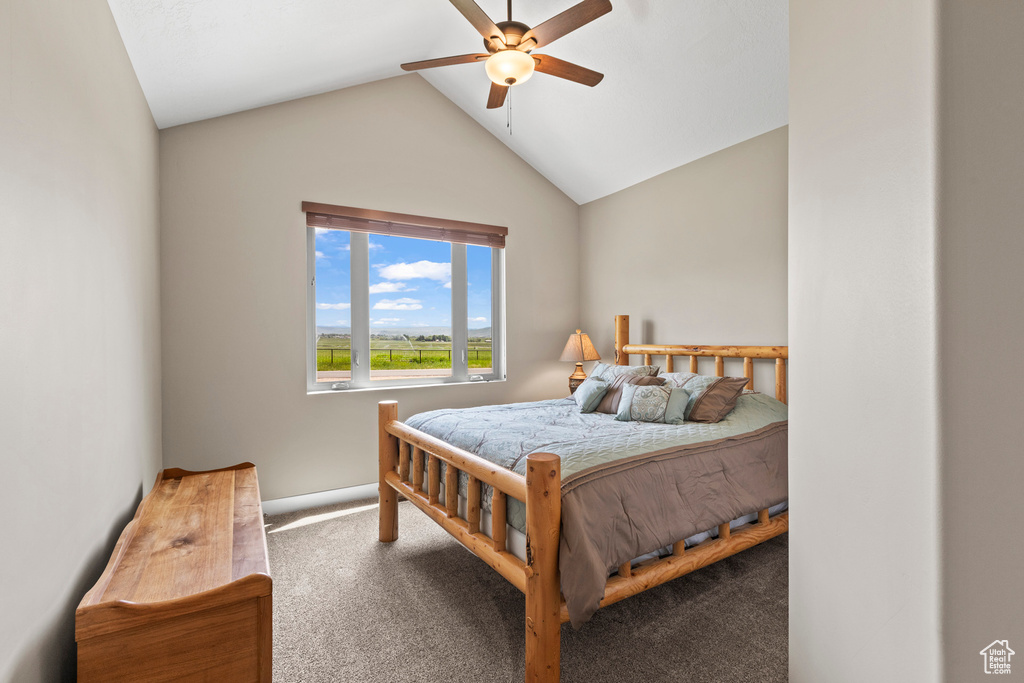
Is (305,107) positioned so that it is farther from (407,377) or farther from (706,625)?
(706,625)

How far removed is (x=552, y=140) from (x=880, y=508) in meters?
3.59

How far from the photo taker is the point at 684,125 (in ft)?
10.6

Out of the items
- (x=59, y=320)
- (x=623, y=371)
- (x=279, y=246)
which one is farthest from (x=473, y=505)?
(x=279, y=246)

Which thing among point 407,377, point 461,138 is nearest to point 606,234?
point 461,138

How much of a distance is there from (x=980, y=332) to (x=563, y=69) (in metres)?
2.04

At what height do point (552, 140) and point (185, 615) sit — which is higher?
point (552, 140)

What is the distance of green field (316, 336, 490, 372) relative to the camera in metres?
3.49

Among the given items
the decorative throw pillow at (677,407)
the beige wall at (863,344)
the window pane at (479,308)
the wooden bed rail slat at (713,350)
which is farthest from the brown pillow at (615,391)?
the beige wall at (863,344)

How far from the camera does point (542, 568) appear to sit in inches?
59.1

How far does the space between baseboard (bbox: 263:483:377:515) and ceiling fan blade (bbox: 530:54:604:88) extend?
2.96 m

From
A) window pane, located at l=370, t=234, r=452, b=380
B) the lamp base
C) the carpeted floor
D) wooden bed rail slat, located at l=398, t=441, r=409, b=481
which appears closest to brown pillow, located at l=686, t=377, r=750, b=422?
the carpeted floor

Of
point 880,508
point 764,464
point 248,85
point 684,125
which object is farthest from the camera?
point 684,125

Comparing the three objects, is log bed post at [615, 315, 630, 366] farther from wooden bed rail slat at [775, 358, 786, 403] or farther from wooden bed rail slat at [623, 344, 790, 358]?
wooden bed rail slat at [775, 358, 786, 403]

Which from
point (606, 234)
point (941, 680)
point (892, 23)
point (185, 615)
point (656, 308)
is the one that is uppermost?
point (606, 234)
